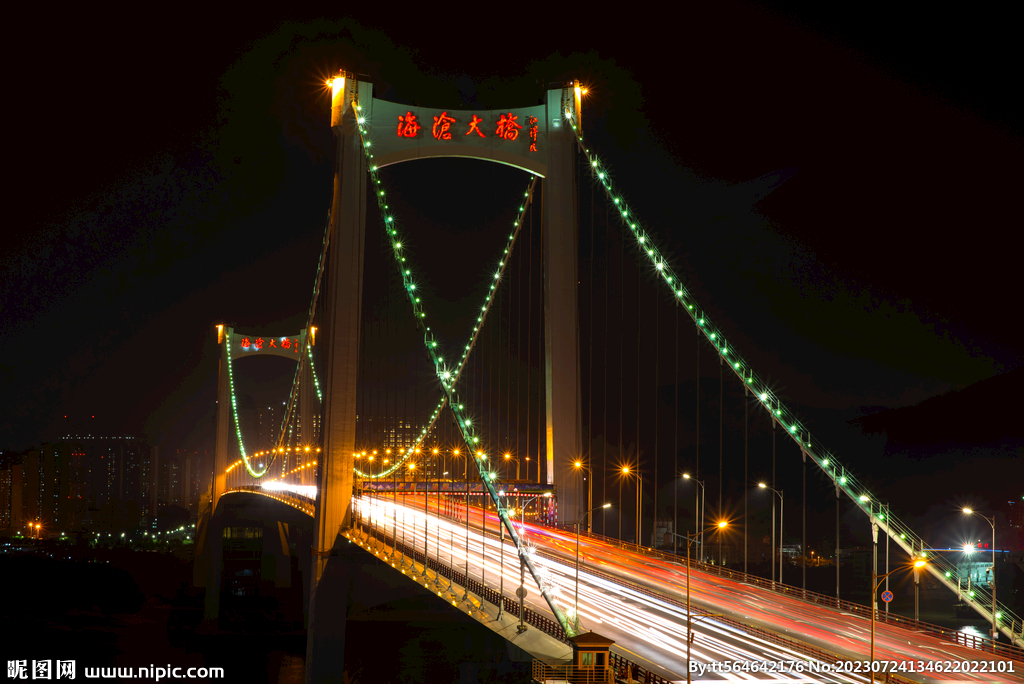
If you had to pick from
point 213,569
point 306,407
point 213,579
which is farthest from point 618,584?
point 306,407

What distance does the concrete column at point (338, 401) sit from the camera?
92.3 ft

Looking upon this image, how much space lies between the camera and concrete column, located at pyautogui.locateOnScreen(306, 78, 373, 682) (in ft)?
92.3

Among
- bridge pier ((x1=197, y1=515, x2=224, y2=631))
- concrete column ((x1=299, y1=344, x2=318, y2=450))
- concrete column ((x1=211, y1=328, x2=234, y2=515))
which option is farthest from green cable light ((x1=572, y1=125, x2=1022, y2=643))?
concrete column ((x1=211, y1=328, x2=234, y2=515))

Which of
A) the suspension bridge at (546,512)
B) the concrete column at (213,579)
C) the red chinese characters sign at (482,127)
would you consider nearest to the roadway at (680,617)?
the suspension bridge at (546,512)

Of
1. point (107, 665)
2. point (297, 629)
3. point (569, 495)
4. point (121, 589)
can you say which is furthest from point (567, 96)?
point (121, 589)

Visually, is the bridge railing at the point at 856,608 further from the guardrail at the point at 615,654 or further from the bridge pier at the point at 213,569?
the bridge pier at the point at 213,569

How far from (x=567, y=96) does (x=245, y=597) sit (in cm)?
5570

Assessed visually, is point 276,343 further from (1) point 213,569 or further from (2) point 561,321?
(2) point 561,321

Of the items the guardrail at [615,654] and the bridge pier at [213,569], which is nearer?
the guardrail at [615,654]

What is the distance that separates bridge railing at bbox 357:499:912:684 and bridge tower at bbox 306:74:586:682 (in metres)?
2.33

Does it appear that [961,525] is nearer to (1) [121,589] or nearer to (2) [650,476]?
(2) [650,476]

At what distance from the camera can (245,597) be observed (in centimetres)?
7388

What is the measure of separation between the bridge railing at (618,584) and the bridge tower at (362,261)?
7.64ft

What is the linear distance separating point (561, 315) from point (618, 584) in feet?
24.0
